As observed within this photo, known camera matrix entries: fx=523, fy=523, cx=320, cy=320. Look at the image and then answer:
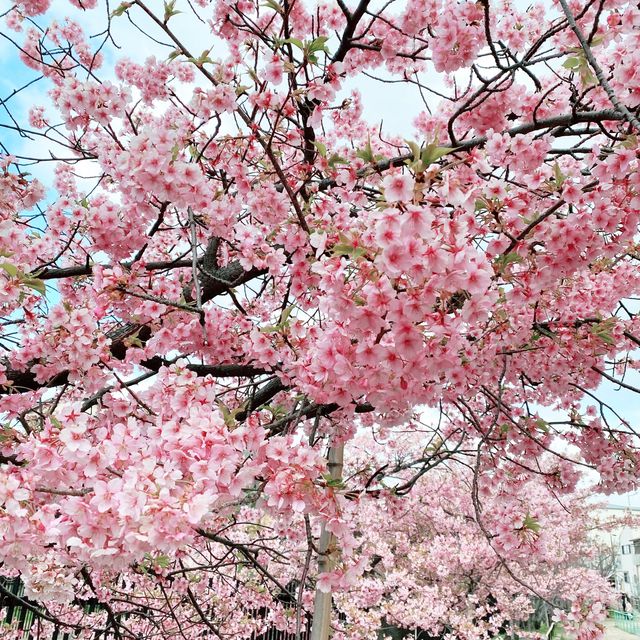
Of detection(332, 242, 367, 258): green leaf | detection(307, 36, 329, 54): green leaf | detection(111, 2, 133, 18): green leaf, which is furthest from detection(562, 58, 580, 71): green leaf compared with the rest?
detection(111, 2, 133, 18): green leaf

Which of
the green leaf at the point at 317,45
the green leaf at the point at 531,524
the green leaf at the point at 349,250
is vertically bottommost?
the green leaf at the point at 531,524

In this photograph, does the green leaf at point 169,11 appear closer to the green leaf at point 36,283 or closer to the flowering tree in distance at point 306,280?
the flowering tree in distance at point 306,280

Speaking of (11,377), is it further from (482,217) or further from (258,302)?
(482,217)

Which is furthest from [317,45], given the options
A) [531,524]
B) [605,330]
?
[531,524]

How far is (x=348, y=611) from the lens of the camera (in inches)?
292

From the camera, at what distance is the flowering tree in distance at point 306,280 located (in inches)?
54.7

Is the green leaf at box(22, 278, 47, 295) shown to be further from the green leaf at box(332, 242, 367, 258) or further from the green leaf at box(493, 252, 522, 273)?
the green leaf at box(493, 252, 522, 273)

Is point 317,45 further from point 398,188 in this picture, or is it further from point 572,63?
point 398,188

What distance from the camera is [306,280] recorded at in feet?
8.46

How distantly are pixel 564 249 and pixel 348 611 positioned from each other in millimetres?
7080

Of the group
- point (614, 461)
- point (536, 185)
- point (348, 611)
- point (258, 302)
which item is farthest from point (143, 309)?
point (348, 611)

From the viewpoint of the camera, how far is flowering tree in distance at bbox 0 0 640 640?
139 centimetres

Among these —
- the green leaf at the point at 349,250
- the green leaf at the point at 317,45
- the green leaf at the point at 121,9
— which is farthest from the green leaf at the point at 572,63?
the green leaf at the point at 121,9

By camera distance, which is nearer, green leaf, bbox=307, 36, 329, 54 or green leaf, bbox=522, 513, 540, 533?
green leaf, bbox=307, 36, 329, 54
